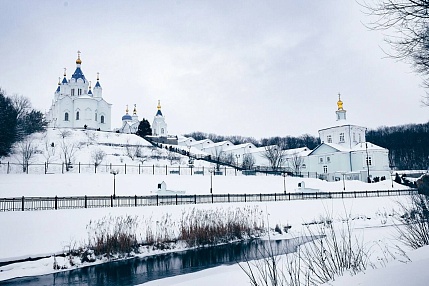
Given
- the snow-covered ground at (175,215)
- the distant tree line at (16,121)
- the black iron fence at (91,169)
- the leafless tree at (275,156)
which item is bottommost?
the snow-covered ground at (175,215)

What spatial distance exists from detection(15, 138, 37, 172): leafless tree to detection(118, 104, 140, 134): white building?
37205mm

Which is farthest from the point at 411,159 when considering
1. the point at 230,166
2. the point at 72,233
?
the point at 72,233

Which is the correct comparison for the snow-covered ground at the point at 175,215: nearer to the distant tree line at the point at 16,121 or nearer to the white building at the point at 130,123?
the distant tree line at the point at 16,121

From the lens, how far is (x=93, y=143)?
61.7m

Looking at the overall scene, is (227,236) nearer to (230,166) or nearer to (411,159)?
(230,166)

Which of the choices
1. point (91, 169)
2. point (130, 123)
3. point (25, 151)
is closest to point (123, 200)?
point (91, 169)

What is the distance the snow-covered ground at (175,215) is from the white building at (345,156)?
1078cm

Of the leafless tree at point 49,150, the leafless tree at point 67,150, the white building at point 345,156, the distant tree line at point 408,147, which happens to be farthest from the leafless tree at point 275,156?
the leafless tree at point 49,150

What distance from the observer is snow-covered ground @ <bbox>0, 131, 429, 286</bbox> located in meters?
11.6

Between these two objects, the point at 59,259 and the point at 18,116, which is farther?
the point at 18,116

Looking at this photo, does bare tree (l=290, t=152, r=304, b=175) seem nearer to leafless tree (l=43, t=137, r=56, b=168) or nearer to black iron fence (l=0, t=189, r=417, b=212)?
black iron fence (l=0, t=189, r=417, b=212)

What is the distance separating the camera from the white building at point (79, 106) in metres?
75.4

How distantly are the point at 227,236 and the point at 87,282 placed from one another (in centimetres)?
945

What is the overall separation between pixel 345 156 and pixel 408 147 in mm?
44669
